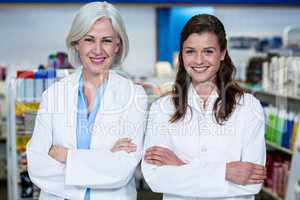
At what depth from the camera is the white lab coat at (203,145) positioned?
79.8 inches

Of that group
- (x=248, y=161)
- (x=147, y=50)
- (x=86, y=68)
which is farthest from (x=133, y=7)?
(x=248, y=161)

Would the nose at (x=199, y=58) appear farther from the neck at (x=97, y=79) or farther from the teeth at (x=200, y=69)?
the neck at (x=97, y=79)

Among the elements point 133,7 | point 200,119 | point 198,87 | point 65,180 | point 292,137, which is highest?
point 133,7

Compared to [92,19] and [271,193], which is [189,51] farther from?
[271,193]

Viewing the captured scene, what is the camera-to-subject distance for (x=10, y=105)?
306 cm

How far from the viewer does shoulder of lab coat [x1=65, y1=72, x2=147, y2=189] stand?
2.07 meters

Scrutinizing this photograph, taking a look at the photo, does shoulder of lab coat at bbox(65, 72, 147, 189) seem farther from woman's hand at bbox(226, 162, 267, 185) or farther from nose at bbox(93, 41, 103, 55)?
woman's hand at bbox(226, 162, 267, 185)

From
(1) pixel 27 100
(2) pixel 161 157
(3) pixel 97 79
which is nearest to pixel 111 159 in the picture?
(2) pixel 161 157

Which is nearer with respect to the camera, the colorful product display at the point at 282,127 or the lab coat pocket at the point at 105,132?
the lab coat pocket at the point at 105,132

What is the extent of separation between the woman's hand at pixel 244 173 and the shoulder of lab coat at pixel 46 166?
711mm

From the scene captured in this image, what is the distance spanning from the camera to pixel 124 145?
2.13 meters

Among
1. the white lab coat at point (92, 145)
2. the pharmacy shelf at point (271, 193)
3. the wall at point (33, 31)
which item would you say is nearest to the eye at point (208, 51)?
the white lab coat at point (92, 145)

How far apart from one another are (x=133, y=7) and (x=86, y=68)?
3.60m

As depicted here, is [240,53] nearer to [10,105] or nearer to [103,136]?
[10,105]
